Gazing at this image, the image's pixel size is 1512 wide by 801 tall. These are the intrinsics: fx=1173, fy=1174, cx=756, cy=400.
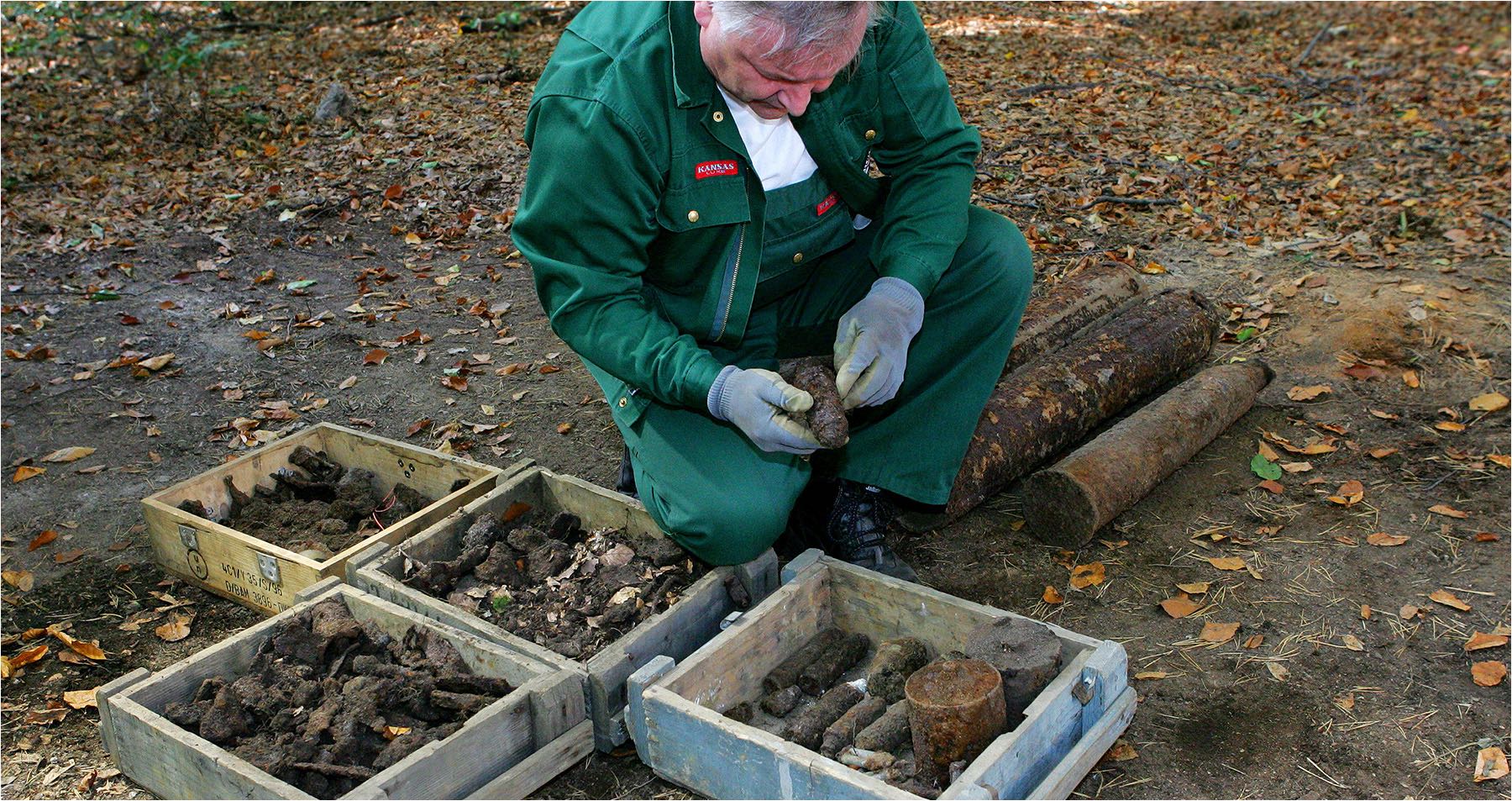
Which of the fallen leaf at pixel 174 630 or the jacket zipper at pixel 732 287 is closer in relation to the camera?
the jacket zipper at pixel 732 287

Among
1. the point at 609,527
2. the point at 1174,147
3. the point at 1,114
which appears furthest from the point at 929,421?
the point at 1,114

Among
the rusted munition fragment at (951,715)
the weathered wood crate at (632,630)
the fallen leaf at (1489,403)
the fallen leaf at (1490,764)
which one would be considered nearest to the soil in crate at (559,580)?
the weathered wood crate at (632,630)

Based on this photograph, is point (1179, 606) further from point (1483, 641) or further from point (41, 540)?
point (41, 540)

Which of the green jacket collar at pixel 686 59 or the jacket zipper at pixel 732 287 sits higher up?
the green jacket collar at pixel 686 59

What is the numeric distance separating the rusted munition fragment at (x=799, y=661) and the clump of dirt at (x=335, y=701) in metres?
0.65

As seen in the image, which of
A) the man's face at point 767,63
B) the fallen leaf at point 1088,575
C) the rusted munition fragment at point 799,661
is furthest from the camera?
the fallen leaf at point 1088,575

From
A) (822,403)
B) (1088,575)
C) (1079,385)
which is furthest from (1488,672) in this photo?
(822,403)

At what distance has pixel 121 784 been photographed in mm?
2791

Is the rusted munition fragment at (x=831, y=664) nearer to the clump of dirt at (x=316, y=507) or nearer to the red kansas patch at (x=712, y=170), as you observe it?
the red kansas patch at (x=712, y=170)

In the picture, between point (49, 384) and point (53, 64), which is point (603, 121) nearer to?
point (49, 384)

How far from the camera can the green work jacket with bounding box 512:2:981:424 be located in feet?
9.30

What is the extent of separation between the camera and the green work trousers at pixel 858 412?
3.09 m

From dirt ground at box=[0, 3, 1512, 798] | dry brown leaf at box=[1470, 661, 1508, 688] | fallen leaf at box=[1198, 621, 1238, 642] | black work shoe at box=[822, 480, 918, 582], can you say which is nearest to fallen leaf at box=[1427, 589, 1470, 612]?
dirt ground at box=[0, 3, 1512, 798]

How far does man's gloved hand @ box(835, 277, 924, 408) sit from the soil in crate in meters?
0.68
